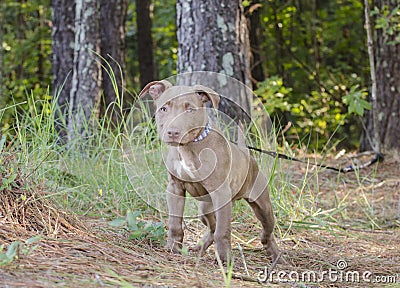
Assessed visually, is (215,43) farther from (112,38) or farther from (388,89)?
(112,38)

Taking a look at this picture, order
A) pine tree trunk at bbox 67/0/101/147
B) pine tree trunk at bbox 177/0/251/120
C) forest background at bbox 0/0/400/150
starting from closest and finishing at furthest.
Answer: pine tree trunk at bbox 177/0/251/120 → pine tree trunk at bbox 67/0/101/147 → forest background at bbox 0/0/400/150

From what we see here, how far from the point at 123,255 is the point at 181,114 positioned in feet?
2.06

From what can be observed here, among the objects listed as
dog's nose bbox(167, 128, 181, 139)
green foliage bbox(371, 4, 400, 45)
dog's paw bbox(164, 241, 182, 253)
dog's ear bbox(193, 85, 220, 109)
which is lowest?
dog's paw bbox(164, 241, 182, 253)

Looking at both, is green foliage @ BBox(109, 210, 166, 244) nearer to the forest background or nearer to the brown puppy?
the brown puppy

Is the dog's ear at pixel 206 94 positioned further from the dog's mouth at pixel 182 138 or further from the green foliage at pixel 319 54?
the green foliage at pixel 319 54

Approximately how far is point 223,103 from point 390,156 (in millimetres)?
2500

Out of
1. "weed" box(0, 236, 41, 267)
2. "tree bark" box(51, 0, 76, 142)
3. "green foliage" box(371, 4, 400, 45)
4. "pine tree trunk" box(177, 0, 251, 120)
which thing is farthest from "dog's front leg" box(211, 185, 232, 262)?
"tree bark" box(51, 0, 76, 142)

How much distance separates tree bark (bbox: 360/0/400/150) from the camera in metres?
6.82

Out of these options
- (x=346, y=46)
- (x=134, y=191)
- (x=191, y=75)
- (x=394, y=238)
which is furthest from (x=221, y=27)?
(x=346, y=46)

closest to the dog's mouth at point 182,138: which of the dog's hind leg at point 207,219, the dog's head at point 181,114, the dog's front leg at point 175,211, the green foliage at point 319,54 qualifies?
the dog's head at point 181,114

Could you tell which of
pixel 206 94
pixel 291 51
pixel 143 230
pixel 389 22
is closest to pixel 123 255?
pixel 143 230

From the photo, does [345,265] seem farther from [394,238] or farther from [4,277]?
[4,277]

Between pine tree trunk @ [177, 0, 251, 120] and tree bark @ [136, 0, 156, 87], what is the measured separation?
655 centimetres

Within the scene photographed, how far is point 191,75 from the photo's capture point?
4.78 metres
